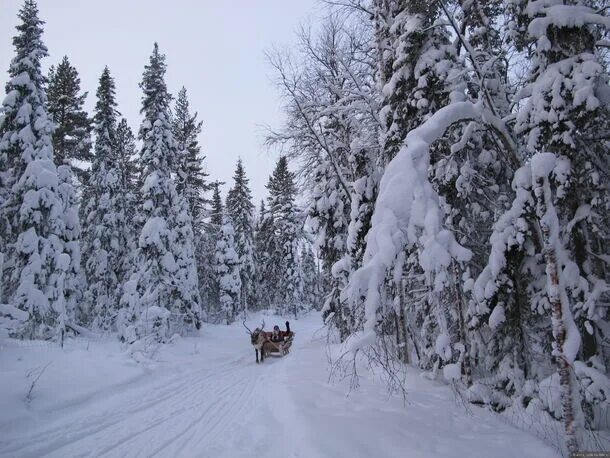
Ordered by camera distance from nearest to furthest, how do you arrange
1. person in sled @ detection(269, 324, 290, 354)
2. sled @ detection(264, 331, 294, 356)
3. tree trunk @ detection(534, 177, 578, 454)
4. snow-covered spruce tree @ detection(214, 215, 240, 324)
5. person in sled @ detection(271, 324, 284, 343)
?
tree trunk @ detection(534, 177, 578, 454), sled @ detection(264, 331, 294, 356), person in sled @ detection(269, 324, 290, 354), person in sled @ detection(271, 324, 284, 343), snow-covered spruce tree @ detection(214, 215, 240, 324)

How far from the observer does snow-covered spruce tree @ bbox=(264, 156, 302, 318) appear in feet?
115

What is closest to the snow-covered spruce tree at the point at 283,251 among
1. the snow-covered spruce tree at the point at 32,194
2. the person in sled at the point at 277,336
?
the person in sled at the point at 277,336

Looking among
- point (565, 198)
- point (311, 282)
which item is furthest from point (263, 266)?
point (565, 198)

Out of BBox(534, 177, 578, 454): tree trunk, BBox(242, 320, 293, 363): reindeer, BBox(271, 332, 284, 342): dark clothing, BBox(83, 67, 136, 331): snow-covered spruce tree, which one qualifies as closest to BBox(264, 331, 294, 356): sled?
BBox(242, 320, 293, 363): reindeer

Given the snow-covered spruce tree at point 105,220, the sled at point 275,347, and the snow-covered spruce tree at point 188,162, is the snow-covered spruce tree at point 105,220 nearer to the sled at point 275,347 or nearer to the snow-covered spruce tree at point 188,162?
the snow-covered spruce tree at point 188,162

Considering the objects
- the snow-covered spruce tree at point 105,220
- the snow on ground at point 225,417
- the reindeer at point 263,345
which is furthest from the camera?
the snow-covered spruce tree at point 105,220

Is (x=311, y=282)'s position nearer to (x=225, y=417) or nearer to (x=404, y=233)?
(x=225, y=417)

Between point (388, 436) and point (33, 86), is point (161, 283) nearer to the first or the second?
point (33, 86)

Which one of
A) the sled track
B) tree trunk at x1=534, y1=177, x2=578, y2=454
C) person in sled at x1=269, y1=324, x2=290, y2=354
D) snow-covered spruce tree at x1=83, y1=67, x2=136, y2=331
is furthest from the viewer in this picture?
snow-covered spruce tree at x1=83, y1=67, x2=136, y2=331

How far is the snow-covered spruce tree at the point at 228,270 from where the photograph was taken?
34.4 meters

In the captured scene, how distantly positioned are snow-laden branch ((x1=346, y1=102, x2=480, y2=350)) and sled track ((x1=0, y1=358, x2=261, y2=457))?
3892 mm

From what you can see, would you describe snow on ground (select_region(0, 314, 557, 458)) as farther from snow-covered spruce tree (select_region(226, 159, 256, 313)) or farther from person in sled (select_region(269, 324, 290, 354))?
snow-covered spruce tree (select_region(226, 159, 256, 313))

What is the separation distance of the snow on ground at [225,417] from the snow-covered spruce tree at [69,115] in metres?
14.8

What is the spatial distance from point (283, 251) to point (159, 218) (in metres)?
21.6
